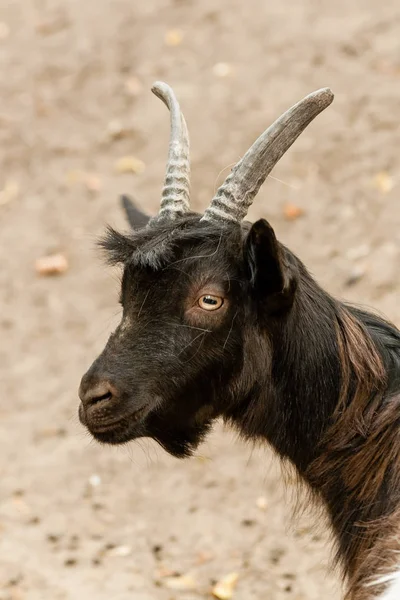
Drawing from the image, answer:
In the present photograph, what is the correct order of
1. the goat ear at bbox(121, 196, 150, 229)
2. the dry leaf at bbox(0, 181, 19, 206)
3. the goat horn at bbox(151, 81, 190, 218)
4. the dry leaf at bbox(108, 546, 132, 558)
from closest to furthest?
the goat horn at bbox(151, 81, 190, 218), the goat ear at bbox(121, 196, 150, 229), the dry leaf at bbox(108, 546, 132, 558), the dry leaf at bbox(0, 181, 19, 206)

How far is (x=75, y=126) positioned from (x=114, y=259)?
6.86m

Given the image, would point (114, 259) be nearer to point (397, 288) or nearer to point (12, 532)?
point (12, 532)

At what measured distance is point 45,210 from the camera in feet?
32.9

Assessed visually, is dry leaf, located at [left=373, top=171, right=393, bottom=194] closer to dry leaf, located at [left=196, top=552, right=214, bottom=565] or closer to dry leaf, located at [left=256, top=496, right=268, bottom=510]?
dry leaf, located at [left=256, top=496, right=268, bottom=510]

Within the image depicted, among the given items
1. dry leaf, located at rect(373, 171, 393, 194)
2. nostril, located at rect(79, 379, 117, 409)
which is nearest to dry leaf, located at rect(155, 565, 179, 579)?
nostril, located at rect(79, 379, 117, 409)

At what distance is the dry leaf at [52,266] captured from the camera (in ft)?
30.4

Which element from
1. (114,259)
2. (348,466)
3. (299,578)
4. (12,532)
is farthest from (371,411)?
(12,532)

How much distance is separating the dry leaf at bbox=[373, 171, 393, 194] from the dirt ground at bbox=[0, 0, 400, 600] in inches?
0.7

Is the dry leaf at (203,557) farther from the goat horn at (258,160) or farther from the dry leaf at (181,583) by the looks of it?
the goat horn at (258,160)

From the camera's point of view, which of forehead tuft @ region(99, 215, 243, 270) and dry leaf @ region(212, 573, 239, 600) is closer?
forehead tuft @ region(99, 215, 243, 270)

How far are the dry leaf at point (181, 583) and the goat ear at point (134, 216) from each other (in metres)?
2.29

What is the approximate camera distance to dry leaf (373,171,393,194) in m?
8.77

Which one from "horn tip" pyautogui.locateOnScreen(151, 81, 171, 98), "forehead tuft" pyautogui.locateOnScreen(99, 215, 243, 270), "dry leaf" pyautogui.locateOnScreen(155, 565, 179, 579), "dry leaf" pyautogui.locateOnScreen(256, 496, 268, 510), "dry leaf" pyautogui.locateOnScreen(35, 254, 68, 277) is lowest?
"dry leaf" pyautogui.locateOnScreen(155, 565, 179, 579)

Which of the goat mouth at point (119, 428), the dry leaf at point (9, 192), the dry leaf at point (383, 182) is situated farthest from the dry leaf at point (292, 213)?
the goat mouth at point (119, 428)
